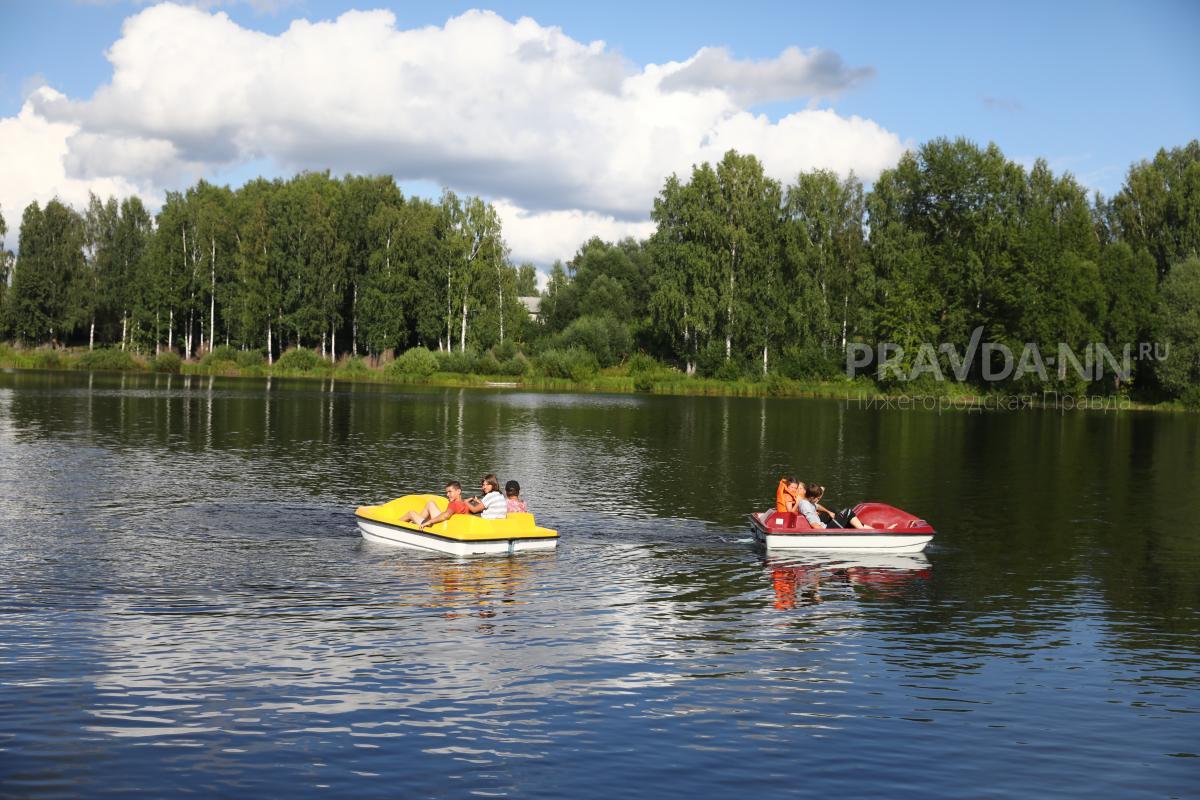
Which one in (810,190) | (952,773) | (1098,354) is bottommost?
(952,773)

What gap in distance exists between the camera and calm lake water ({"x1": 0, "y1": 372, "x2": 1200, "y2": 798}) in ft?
36.7

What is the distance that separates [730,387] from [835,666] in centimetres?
8221

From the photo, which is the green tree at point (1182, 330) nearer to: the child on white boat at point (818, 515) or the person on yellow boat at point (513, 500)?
the child on white boat at point (818, 515)

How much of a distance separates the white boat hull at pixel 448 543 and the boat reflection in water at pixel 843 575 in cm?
502

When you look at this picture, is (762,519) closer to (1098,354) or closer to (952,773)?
(952,773)

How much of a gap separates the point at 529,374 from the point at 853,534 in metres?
79.0

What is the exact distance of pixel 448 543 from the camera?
22203mm

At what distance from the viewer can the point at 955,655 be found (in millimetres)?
15977

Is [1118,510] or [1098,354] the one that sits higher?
[1098,354]

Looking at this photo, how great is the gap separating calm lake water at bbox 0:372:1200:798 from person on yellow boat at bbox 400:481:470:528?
2.72 feet

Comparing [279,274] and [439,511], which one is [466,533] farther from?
[279,274]

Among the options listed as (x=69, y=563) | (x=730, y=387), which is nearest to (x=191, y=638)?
(x=69, y=563)

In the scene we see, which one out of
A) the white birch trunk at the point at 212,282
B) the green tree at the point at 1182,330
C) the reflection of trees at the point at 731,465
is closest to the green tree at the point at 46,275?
the white birch trunk at the point at 212,282

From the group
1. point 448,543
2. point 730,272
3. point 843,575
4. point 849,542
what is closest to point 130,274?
point 730,272
